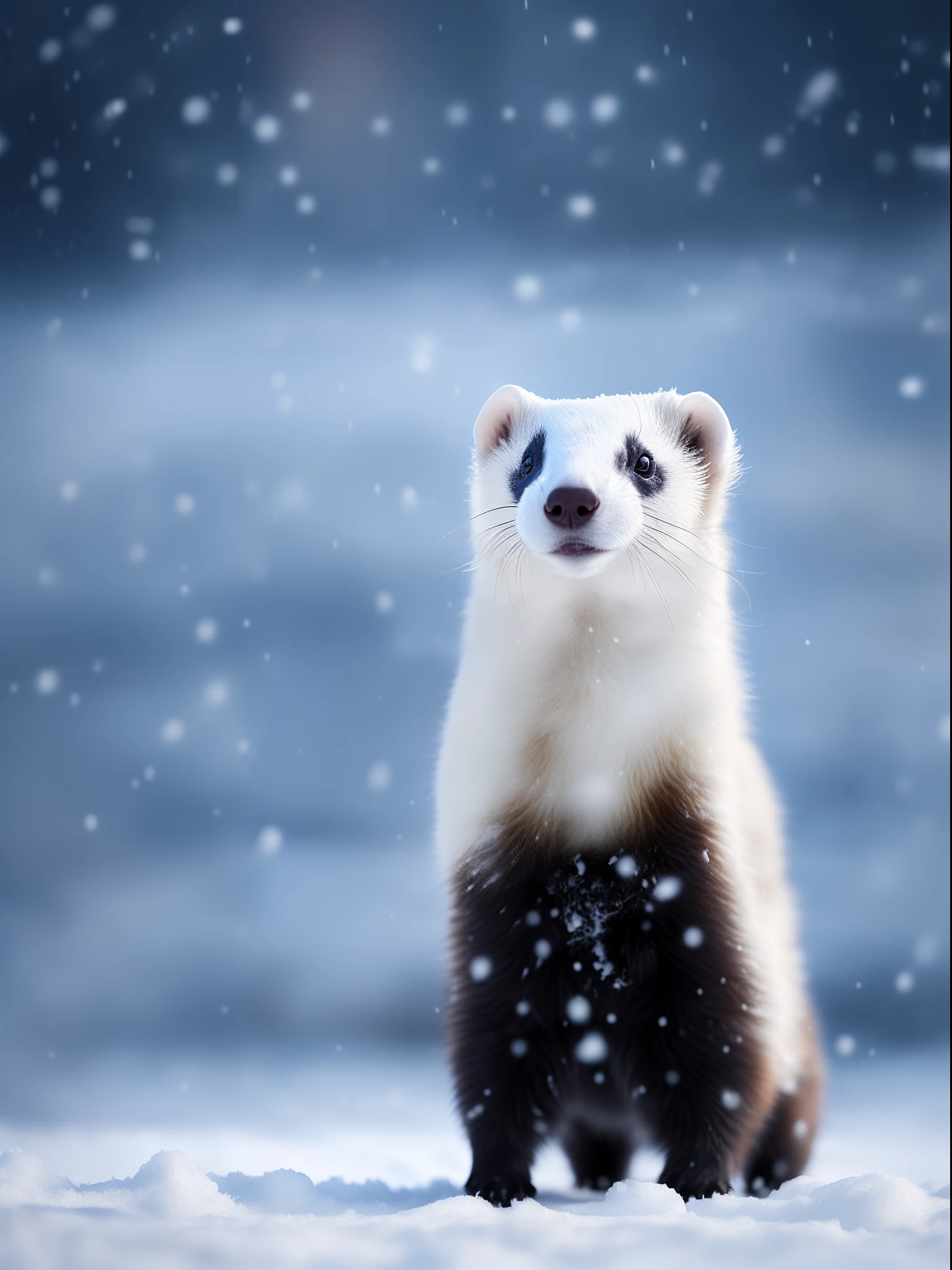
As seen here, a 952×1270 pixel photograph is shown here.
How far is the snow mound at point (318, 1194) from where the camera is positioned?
1298 mm

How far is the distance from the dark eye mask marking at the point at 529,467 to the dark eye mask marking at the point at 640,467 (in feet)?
0.33

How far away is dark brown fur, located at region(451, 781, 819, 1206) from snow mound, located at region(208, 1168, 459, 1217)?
137mm

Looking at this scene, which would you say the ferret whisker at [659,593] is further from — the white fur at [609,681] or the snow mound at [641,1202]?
the snow mound at [641,1202]

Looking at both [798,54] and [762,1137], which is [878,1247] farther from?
[798,54]

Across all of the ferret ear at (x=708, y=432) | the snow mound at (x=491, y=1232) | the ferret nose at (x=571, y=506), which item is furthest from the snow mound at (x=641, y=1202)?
the ferret ear at (x=708, y=432)

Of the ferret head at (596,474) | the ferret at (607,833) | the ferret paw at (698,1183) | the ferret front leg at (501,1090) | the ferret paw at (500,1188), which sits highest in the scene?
the ferret head at (596,474)

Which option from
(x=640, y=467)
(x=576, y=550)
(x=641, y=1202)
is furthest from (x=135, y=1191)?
(x=640, y=467)

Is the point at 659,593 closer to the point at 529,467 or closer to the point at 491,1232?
the point at 529,467

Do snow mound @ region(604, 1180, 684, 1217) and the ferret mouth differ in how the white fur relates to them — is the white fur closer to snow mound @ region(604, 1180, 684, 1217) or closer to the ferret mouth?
the ferret mouth

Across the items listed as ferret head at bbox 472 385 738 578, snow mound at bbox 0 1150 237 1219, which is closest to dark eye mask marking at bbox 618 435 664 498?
ferret head at bbox 472 385 738 578

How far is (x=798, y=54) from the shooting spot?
2.30 metres

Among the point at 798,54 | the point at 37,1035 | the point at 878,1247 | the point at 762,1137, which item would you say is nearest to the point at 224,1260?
the point at 878,1247

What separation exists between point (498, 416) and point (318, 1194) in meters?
1.04

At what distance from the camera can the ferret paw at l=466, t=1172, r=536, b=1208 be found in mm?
1265
